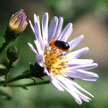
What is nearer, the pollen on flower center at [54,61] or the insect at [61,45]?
the insect at [61,45]

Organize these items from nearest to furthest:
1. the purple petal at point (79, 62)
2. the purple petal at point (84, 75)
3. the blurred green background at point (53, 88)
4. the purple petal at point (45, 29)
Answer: the purple petal at point (84, 75) < the purple petal at point (45, 29) < the purple petal at point (79, 62) < the blurred green background at point (53, 88)

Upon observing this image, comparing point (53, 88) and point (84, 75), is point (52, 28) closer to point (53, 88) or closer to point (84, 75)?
point (84, 75)

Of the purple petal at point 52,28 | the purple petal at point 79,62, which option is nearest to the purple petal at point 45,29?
the purple petal at point 52,28

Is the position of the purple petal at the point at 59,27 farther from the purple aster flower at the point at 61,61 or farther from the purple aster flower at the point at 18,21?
the purple aster flower at the point at 18,21

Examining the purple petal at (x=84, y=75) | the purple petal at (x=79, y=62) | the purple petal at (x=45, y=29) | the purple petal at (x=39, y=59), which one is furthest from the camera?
the purple petal at (x=79, y=62)

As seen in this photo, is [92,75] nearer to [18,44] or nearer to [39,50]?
[39,50]

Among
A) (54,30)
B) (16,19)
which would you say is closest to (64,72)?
(54,30)

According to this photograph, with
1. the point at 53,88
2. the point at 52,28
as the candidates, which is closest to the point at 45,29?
the point at 52,28

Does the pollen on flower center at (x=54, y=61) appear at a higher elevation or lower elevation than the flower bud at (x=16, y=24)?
lower

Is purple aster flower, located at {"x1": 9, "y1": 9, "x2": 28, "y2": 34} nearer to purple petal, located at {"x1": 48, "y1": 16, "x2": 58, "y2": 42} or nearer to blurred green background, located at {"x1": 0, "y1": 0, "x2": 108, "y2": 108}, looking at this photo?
purple petal, located at {"x1": 48, "y1": 16, "x2": 58, "y2": 42}
